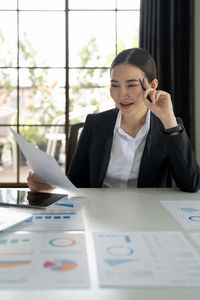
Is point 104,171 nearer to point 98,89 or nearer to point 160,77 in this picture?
point 160,77

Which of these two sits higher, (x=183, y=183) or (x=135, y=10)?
(x=135, y=10)

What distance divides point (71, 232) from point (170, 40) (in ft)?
10.6

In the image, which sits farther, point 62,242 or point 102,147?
point 102,147

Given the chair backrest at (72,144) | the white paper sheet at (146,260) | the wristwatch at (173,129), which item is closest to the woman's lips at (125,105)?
the wristwatch at (173,129)

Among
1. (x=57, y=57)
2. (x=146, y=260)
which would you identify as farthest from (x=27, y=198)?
(x=57, y=57)

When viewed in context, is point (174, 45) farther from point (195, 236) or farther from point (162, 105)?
point (195, 236)

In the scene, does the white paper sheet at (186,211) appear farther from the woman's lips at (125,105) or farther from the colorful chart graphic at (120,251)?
the woman's lips at (125,105)

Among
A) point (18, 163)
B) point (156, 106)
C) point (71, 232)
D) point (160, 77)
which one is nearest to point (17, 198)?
point (71, 232)

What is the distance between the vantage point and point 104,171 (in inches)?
59.2

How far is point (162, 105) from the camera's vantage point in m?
1.42

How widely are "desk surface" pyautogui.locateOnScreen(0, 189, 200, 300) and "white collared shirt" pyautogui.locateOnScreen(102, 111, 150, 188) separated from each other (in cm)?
19

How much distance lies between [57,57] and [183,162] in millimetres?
2991

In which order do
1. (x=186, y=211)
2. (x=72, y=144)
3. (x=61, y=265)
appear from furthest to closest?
(x=72, y=144)
(x=186, y=211)
(x=61, y=265)

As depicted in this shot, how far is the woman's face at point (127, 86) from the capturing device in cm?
146
